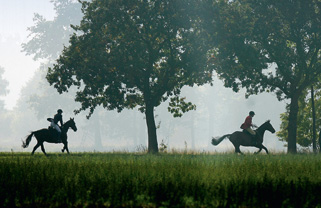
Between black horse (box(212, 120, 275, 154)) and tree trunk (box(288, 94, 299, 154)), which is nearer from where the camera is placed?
black horse (box(212, 120, 275, 154))

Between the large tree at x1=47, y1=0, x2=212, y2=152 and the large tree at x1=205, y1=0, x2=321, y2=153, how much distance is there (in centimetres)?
154

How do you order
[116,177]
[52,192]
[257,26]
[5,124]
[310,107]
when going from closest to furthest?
[52,192] → [116,177] → [257,26] → [310,107] → [5,124]

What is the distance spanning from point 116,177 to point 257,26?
2155 cm

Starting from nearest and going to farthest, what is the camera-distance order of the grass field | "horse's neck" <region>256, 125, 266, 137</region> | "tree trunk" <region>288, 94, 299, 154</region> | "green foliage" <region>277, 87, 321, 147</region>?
the grass field < "horse's neck" <region>256, 125, 266, 137</region> < "tree trunk" <region>288, 94, 299, 154</region> < "green foliage" <region>277, 87, 321, 147</region>

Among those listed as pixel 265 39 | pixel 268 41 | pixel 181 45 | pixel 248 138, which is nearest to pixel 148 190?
pixel 248 138

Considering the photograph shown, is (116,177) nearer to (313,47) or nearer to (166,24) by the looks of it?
(166,24)

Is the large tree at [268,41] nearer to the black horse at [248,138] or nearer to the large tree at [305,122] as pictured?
the large tree at [305,122]

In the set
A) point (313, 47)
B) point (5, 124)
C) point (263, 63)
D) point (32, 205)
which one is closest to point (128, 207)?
point (32, 205)

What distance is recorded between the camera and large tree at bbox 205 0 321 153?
28844 mm

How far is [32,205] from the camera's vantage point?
9000 mm

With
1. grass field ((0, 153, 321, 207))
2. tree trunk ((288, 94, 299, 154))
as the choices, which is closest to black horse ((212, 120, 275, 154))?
tree trunk ((288, 94, 299, 154))

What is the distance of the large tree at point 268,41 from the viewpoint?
2884 centimetres

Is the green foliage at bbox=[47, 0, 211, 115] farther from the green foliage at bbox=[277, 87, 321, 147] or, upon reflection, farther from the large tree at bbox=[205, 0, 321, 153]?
Answer: the green foliage at bbox=[277, 87, 321, 147]

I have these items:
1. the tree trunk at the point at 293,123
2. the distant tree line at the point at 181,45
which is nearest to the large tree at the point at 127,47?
the distant tree line at the point at 181,45
